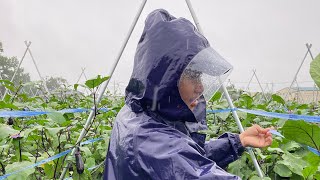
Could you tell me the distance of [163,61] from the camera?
4.33 feet

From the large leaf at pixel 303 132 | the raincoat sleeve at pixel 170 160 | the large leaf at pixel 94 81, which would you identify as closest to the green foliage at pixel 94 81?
the large leaf at pixel 94 81

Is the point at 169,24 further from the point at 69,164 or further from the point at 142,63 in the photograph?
the point at 69,164

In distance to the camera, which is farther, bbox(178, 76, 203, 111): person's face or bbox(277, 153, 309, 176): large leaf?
bbox(277, 153, 309, 176): large leaf

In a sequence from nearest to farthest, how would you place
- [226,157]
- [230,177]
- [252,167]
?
1. [230,177]
2. [226,157]
3. [252,167]

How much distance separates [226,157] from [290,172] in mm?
368

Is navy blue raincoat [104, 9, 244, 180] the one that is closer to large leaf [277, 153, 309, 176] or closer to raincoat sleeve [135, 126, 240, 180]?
raincoat sleeve [135, 126, 240, 180]

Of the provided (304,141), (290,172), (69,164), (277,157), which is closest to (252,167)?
(277,157)

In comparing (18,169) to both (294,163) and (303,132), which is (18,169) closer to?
(303,132)

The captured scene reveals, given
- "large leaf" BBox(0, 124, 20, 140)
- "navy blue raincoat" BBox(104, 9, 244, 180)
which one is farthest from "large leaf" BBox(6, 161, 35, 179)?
"navy blue raincoat" BBox(104, 9, 244, 180)

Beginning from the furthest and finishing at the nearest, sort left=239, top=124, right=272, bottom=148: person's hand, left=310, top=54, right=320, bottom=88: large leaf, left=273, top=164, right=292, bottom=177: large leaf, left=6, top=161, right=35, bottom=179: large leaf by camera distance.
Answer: left=273, top=164, right=292, bottom=177: large leaf → left=239, top=124, right=272, bottom=148: person's hand → left=6, top=161, right=35, bottom=179: large leaf → left=310, top=54, right=320, bottom=88: large leaf

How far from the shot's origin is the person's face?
4.52ft

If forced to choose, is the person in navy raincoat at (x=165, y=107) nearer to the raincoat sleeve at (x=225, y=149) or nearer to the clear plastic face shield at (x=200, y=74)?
the clear plastic face shield at (x=200, y=74)

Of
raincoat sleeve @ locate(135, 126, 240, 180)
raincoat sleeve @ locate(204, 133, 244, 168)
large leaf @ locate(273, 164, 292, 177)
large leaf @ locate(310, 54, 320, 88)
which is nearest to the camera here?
large leaf @ locate(310, 54, 320, 88)

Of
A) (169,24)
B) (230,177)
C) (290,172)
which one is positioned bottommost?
(290,172)
